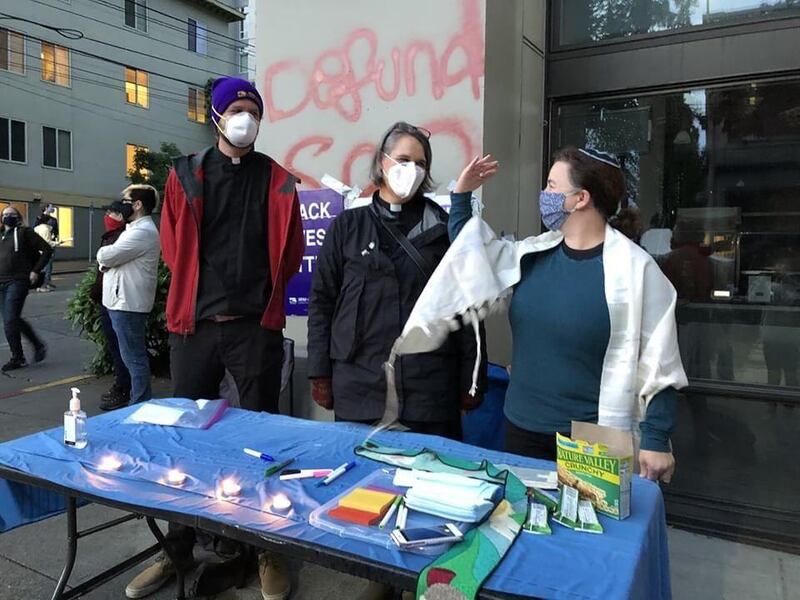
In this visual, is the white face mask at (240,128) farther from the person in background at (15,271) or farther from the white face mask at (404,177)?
the person in background at (15,271)

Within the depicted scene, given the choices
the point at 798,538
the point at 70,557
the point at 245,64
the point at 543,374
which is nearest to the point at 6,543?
the point at 70,557

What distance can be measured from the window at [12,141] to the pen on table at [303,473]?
1018 inches

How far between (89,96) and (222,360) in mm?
27361

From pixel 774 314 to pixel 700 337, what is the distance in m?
0.40

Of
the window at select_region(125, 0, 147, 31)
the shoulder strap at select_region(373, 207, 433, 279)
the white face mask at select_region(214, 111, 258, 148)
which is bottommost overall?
the shoulder strap at select_region(373, 207, 433, 279)

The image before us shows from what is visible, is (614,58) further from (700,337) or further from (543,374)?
(543,374)

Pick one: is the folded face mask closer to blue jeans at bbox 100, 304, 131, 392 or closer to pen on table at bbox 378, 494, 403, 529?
pen on table at bbox 378, 494, 403, 529

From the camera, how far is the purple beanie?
9.32ft

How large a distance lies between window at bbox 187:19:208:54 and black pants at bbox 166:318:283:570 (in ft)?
106

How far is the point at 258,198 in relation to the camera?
2936mm

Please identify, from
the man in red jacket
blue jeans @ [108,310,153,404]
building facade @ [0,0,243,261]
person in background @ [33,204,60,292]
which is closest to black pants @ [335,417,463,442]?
the man in red jacket

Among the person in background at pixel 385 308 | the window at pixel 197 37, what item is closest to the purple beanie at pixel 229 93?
the person in background at pixel 385 308

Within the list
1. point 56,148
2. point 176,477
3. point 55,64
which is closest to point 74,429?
point 176,477

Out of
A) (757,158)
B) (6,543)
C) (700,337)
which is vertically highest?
(757,158)
